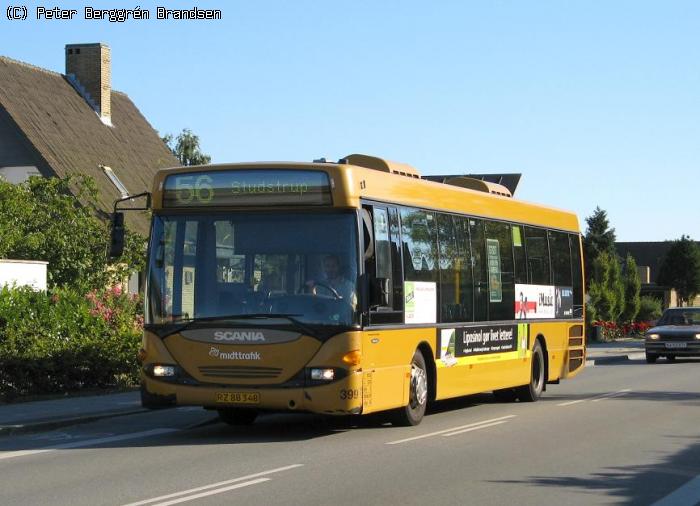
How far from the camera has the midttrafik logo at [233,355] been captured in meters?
14.5

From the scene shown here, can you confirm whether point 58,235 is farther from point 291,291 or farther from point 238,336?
point 291,291

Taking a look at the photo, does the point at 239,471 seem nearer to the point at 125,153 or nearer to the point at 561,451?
the point at 561,451

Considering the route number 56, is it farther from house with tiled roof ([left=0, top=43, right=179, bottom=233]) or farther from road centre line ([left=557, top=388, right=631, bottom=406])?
house with tiled roof ([left=0, top=43, right=179, bottom=233])

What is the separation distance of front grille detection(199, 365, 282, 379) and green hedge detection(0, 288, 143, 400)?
5350mm

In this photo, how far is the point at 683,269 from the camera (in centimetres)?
9369

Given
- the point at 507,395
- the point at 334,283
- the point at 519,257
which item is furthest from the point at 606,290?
the point at 334,283

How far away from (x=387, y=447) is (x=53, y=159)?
97.5ft

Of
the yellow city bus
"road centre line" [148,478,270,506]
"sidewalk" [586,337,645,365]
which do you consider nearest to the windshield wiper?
the yellow city bus

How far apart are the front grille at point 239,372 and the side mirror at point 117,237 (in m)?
1.66

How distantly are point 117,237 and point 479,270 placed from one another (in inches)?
229

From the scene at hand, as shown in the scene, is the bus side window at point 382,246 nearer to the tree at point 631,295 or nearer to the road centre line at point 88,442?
the road centre line at point 88,442

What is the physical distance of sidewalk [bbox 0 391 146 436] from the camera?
1561cm

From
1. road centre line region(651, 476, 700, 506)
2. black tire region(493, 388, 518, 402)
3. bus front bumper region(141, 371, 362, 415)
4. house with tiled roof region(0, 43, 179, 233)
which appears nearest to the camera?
road centre line region(651, 476, 700, 506)

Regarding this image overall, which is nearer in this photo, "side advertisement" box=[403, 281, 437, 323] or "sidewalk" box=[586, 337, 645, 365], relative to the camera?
"side advertisement" box=[403, 281, 437, 323]
